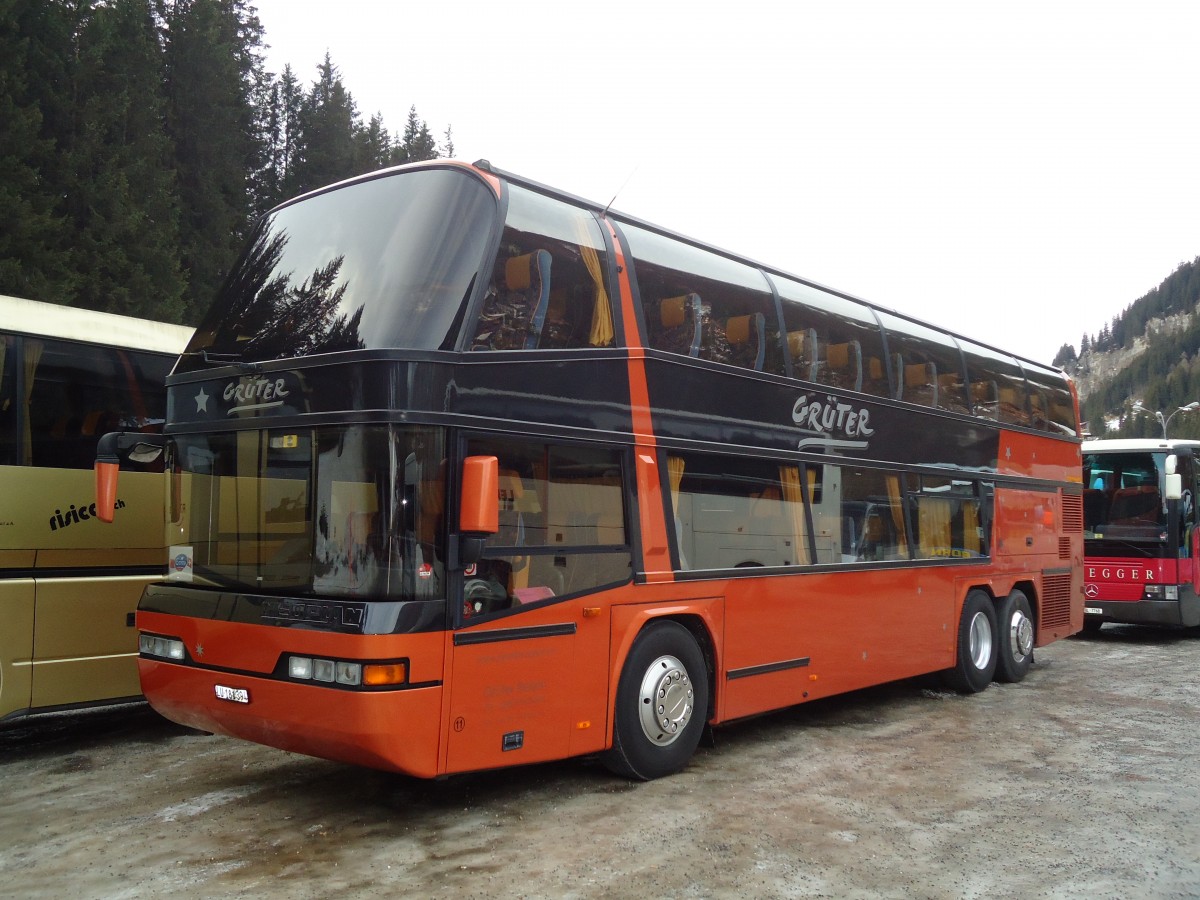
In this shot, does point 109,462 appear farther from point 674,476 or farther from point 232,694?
point 674,476

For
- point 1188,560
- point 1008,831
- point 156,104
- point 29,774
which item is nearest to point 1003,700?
point 1008,831

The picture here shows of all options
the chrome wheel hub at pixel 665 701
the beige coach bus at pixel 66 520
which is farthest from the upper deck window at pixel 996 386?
the beige coach bus at pixel 66 520

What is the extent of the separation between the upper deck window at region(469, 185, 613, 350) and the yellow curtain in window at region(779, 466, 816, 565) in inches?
89.8

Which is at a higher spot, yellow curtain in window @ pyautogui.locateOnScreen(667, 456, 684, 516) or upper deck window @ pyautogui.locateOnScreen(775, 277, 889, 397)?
upper deck window @ pyautogui.locateOnScreen(775, 277, 889, 397)

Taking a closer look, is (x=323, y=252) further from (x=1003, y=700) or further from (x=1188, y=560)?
(x=1188, y=560)

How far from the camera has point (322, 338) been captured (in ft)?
19.1

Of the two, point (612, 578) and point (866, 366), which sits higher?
point (866, 366)

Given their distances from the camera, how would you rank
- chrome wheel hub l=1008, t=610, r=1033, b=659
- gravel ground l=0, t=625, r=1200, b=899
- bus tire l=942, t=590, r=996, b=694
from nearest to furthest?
gravel ground l=0, t=625, r=1200, b=899 → bus tire l=942, t=590, r=996, b=694 → chrome wheel hub l=1008, t=610, r=1033, b=659

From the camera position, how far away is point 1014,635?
11.6 meters

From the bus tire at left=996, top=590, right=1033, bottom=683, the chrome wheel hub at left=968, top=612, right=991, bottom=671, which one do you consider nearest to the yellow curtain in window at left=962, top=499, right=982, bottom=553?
the chrome wheel hub at left=968, top=612, right=991, bottom=671

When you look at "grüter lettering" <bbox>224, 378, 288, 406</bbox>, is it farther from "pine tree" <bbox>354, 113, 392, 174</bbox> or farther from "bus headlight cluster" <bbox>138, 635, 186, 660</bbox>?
"pine tree" <bbox>354, 113, 392, 174</bbox>

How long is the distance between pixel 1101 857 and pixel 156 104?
3938 centimetres

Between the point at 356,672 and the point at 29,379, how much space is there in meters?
4.18

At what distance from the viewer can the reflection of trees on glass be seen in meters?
5.82
